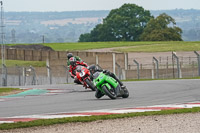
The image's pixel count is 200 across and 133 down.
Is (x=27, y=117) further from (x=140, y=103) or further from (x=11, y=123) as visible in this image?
(x=140, y=103)

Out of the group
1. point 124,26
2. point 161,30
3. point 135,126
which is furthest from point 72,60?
point 124,26

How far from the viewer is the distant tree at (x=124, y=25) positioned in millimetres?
120750

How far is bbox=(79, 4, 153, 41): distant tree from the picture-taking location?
121 metres

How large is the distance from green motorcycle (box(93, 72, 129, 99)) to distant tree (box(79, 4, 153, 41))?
331ft

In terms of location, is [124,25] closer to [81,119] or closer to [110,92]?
[110,92]

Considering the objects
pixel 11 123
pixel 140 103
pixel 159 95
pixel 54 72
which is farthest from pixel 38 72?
pixel 11 123

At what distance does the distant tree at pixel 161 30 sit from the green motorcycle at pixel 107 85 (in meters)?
85.5

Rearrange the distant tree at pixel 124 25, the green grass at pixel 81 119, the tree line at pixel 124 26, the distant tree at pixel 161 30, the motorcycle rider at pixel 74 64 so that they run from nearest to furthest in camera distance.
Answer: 1. the green grass at pixel 81 119
2. the motorcycle rider at pixel 74 64
3. the distant tree at pixel 161 30
4. the tree line at pixel 124 26
5. the distant tree at pixel 124 25

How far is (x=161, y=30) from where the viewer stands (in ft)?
336

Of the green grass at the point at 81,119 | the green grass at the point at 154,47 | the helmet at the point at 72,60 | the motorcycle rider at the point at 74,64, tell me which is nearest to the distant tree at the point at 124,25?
the green grass at the point at 154,47

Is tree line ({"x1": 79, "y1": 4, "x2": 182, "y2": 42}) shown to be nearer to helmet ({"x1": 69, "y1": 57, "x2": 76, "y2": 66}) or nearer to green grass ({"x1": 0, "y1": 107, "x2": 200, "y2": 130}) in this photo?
helmet ({"x1": 69, "y1": 57, "x2": 76, "y2": 66})

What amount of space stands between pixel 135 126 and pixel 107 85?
17.7 ft

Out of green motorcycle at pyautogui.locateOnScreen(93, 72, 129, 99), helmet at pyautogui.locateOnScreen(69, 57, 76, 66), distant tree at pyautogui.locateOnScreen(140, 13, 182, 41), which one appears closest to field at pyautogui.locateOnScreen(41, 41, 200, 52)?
distant tree at pyautogui.locateOnScreen(140, 13, 182, 41)

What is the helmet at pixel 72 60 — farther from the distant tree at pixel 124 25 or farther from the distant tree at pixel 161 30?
the distant tree at pixel 124 25
